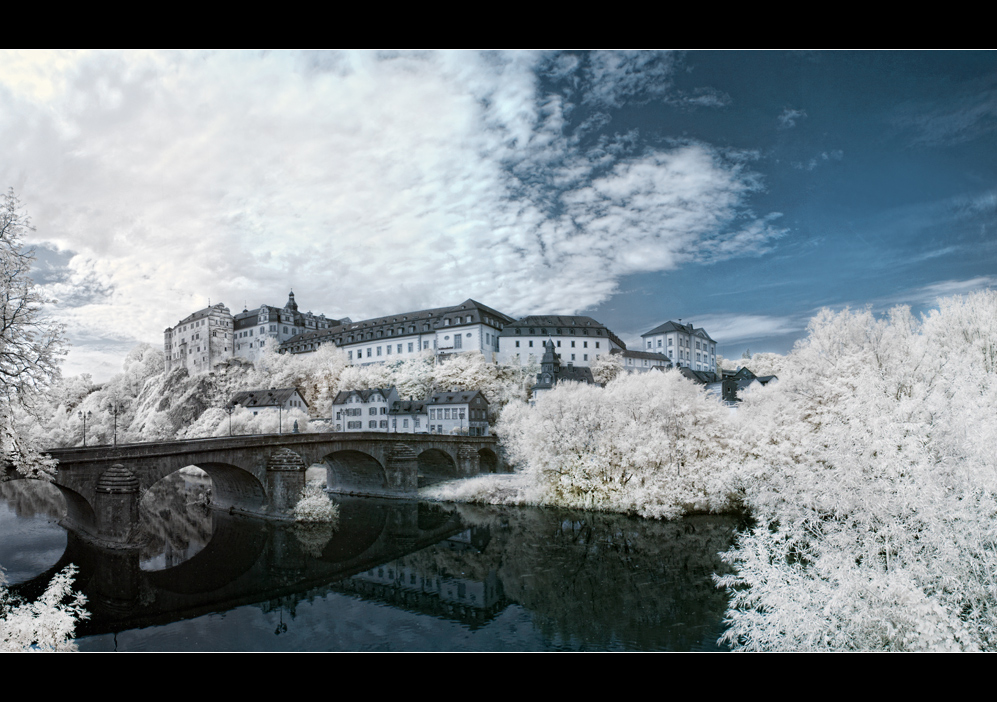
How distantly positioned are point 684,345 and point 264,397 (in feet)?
96.8

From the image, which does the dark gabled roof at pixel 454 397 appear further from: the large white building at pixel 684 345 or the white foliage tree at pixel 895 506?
the white foliage tree at pixel 895 506

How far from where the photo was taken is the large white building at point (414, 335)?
33.3 meters

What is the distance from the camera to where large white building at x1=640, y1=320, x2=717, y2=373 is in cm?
1174

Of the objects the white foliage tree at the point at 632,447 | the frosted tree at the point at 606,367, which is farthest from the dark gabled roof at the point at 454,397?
the white foliage tree at the point at 632,447

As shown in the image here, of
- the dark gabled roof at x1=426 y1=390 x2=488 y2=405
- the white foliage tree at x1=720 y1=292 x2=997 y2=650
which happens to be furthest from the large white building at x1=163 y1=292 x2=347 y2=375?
the white foliage tree at x1=720 y1=292 x2=997 y2=650

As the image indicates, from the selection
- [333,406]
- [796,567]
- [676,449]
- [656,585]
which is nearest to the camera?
[796,567]

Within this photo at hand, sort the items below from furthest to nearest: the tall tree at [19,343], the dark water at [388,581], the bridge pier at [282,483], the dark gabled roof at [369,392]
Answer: the dark gabled roof at [369,392], the bridge pier at [282,483], the dark water at [388,581], the tall tree at [19,343]

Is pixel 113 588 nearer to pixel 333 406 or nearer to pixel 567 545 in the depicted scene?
pixel 567 545

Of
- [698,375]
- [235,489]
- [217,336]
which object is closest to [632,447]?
[698,375]

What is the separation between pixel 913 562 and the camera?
19.6ft

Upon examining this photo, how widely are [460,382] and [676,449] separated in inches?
717

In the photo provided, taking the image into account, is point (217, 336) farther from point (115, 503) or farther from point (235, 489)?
point (235, 489)

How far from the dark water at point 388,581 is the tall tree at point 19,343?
17.8 feet
